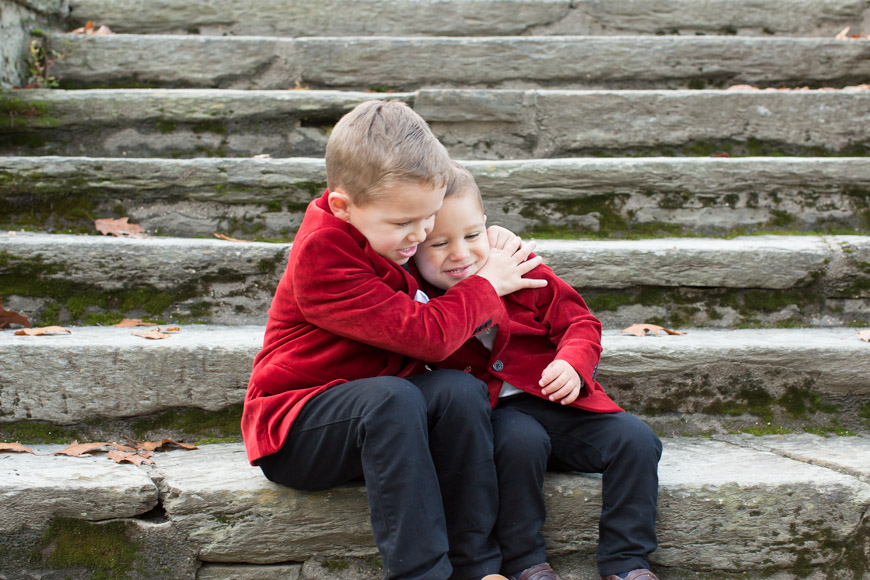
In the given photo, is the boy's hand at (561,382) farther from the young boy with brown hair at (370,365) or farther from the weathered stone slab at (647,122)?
the weathered stone slab at (647,122)

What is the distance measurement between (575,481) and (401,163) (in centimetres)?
→ 87

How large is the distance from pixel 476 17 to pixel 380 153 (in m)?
2.45

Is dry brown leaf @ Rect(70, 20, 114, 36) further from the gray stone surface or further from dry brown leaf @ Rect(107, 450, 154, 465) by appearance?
dry brown leaf @ Rect(107, 450, 154, 465)

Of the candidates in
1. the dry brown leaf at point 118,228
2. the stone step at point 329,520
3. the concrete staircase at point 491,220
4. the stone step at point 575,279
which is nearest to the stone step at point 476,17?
the concrete staircase at point 491,220

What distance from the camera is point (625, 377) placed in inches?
85.4

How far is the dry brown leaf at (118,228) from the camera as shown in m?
2.61

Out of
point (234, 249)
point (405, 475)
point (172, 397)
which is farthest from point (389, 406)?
point (234, 249)

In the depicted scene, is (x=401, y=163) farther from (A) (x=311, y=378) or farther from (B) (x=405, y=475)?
(B) (x=405, y=475)

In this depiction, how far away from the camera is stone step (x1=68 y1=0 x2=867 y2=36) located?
3748 mm

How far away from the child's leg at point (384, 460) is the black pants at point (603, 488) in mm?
227

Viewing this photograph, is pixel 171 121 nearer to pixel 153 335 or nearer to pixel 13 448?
pixel 153 335

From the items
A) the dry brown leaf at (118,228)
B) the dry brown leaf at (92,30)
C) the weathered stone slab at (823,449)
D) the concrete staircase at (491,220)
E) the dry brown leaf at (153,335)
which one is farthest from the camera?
the dry brown leaf at (92,30)

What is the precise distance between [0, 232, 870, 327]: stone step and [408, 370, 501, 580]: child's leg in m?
0.88

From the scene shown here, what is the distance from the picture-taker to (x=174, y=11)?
374cm
